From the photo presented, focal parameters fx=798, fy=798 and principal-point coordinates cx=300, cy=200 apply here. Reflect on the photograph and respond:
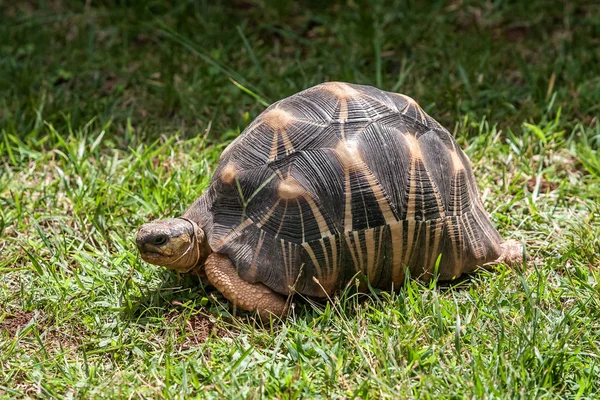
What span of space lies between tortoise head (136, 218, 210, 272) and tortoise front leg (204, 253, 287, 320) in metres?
0.09

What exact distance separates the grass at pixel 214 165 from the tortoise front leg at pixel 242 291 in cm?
9

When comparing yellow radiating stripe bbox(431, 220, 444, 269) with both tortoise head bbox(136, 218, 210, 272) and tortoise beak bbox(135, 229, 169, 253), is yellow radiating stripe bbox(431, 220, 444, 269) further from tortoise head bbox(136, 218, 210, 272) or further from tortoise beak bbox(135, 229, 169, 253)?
tortoise beak bbox(135, 229, 169, 253)

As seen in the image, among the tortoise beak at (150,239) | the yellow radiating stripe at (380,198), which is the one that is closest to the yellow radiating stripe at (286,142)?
the yellow radiating stripe at (380,198)

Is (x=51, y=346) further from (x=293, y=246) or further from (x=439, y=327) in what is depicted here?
(x=439, y=327)

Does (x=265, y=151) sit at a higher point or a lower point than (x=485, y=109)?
higher

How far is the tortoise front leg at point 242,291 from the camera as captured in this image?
3104mm

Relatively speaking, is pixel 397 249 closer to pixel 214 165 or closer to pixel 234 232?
pixel 234 232

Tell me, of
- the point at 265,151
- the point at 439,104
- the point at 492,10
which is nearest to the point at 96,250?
the point at 265,151

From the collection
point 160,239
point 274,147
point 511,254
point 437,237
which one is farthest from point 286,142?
point 511,254

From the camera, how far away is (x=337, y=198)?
3.08m

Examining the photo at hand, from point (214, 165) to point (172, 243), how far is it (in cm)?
119

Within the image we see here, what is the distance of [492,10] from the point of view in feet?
18.5

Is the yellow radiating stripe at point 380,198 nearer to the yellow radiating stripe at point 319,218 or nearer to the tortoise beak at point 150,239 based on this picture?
the yellow radiating stripe at point 319,218

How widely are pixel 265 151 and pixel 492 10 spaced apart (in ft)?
10.2
